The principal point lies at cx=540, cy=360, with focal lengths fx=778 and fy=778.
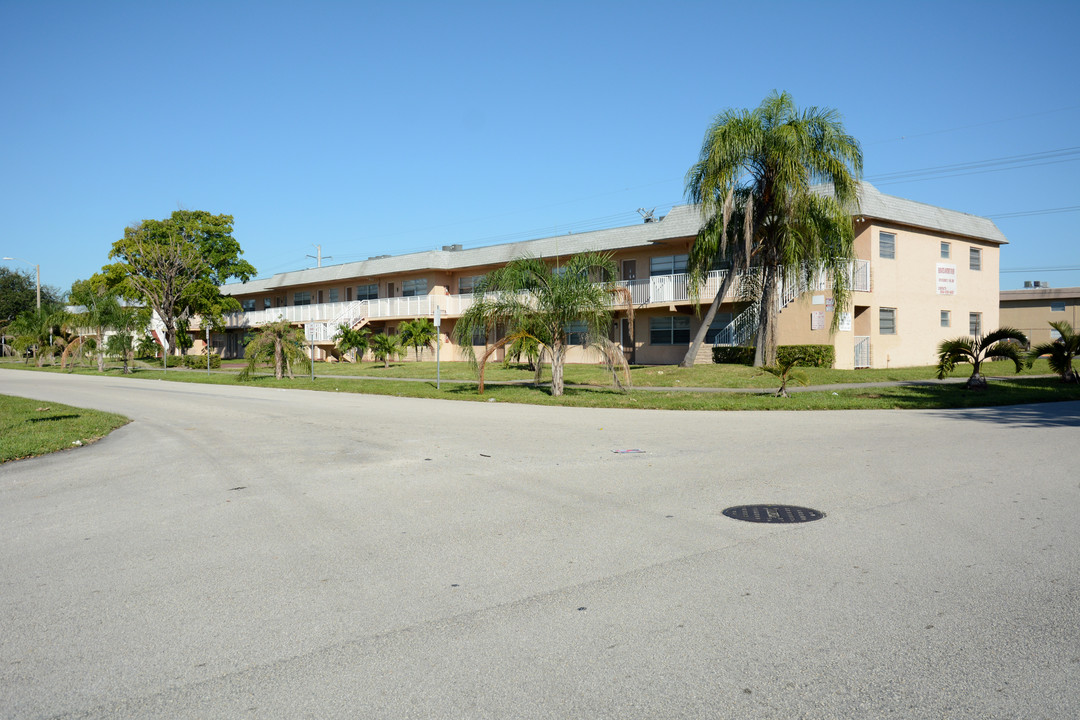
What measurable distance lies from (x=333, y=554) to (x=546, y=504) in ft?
7.28

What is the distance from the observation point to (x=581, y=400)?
1916 cm

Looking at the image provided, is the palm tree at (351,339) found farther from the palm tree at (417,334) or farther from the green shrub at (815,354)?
the green shrub at (815,354)

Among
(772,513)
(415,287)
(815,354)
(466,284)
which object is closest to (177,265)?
(415,287)

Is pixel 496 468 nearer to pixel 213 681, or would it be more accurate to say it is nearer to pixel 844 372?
pixel 213 681

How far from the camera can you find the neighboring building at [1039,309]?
49.1 meters

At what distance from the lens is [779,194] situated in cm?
2527

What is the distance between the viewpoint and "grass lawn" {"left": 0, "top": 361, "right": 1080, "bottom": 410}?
58.3 feet

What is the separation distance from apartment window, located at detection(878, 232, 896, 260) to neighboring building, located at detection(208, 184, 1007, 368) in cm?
6

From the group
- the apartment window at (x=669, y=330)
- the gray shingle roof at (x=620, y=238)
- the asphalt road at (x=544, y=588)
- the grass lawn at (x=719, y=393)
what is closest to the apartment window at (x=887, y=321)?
the grass lawn at (x=719, y=393)

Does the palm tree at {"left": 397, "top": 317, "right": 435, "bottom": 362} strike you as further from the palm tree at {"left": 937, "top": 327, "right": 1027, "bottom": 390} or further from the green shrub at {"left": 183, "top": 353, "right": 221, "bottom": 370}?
the palm tree at {"left": 937, "top": 327, "right": 1027, "bottom": 390}

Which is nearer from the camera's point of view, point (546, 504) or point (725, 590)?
point (725, 590)

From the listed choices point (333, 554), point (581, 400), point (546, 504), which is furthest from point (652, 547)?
point (581, 400)

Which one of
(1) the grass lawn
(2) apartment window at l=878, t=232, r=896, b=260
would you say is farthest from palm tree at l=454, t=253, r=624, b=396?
(2) apartment window at l=878, t=232, r=896, b=260

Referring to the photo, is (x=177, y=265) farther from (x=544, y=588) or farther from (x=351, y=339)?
(x=544, y=588)
